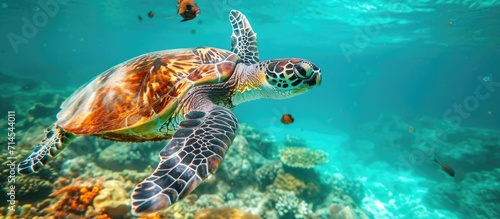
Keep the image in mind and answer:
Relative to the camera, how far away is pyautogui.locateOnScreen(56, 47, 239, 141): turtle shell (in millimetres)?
2592

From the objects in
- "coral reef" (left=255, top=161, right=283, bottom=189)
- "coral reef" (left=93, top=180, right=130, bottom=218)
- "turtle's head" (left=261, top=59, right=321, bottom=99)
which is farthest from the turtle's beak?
"coral reef" (left=255, top=161, right=283, bottom=189)

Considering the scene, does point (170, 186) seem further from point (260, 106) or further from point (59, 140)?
point (260, 106)

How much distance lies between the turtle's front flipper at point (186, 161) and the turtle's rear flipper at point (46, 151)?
2.22 meters

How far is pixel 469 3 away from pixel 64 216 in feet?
72.3

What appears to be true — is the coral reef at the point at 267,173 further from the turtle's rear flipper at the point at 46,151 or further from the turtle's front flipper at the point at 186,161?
the turtle's front flipper at the point at 186,161

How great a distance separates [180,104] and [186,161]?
1227mm

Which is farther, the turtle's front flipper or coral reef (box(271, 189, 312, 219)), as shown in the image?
coral reef (box(271, 189, 312, 219))

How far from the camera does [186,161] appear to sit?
1778 millimetres

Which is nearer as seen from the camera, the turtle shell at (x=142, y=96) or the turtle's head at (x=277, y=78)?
the turtle shell at (x=142, y=96)

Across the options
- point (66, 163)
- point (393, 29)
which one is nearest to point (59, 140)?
point (66, 163)

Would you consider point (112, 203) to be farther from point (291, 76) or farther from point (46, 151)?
point (291, 76)

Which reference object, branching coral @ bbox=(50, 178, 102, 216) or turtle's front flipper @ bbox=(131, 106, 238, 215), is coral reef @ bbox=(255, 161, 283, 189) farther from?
turtle's front flipper @ bbox=(131, 106, 238, 215)

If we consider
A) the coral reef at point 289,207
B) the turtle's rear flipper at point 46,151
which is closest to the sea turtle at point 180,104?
the turtle's rear flipper at point 46,151

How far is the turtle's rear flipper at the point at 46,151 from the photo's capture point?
3.21 metres
